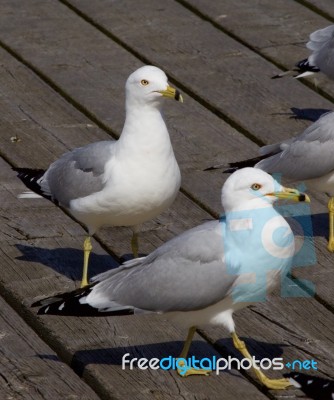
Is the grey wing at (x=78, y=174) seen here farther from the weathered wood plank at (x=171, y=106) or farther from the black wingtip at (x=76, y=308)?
the black wingtip at (x=76, y=308)

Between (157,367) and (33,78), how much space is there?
9.15 ft

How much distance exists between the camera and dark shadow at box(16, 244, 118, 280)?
5363mm

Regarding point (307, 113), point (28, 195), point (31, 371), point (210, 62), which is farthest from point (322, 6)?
point (31, 371)

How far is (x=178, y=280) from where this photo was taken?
14.7 ft

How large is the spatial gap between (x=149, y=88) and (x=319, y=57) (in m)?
2.06

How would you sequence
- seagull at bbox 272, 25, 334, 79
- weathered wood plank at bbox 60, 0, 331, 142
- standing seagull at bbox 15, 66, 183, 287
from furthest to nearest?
seagull at bbox 272, 25, 334, 79
weathered wood plank at bbox 60, 0, 331, 142
standing seagull at bbox 15, 66, 183, 287

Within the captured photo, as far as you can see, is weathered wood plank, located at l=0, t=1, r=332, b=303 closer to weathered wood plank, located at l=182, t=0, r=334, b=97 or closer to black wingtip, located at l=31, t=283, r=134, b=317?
weathered wood plank, located at l=182, t=0, r=334, b=97

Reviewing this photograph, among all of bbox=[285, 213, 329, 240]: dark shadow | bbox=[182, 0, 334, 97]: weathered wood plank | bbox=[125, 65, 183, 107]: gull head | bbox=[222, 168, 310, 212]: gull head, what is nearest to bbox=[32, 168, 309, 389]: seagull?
bbox=[222, 168, 310, 212]: gull head

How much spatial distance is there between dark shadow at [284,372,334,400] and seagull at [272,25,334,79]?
116 inches

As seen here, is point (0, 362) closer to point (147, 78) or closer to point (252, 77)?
point (147, 78)

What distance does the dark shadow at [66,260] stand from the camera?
17.6ft

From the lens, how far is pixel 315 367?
4.59 m

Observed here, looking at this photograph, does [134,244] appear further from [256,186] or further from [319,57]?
[319,57]

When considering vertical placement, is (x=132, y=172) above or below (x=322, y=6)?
above
